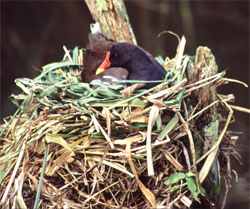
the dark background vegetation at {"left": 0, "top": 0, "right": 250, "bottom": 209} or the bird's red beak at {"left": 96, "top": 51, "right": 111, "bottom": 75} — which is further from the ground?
the bird's red beak at {"left": 96, "top": 51, "right": 111, "bottom": 75}

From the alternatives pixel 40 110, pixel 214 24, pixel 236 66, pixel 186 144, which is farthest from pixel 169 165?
pixel 214 24

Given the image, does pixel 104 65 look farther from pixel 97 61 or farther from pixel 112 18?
pixel 112 18

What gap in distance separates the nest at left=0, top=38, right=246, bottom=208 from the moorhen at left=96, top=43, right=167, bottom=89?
14 cm

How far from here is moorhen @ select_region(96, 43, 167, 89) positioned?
85.2 inches

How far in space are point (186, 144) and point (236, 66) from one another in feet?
7.03

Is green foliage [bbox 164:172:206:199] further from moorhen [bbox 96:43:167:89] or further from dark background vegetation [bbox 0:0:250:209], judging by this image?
dark background vegetation [bbox 0:0:250:209]

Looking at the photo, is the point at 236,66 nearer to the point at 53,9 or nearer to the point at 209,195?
the point at 53,9

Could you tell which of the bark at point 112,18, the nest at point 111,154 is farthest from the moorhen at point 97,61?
the nest at point 111,154

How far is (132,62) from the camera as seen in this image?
87.2 inches

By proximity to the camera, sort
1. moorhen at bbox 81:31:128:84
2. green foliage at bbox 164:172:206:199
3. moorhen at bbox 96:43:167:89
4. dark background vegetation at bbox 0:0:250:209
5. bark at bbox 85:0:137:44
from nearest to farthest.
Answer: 1. green foliage at bbox 164:172:206:199
2. moorhen at bbox 96:43:167:89
3. moorhen at bbox 81:31:128:84
4. bark at bbox 85:0:137:44
5. dark background vegetation at bbox 0:0:250:209

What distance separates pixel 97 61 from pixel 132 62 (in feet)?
0.71

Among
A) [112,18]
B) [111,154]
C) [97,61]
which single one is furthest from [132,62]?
[111,154]

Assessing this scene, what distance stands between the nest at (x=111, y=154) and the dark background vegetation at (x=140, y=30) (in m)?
1.85

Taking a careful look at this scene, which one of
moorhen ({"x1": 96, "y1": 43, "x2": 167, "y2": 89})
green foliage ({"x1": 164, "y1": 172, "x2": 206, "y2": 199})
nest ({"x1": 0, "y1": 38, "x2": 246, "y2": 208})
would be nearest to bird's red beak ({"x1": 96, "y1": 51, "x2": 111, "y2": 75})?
moorhen ({"x1": 96, "y1": 43, "x2": 167, "y2": 89})
